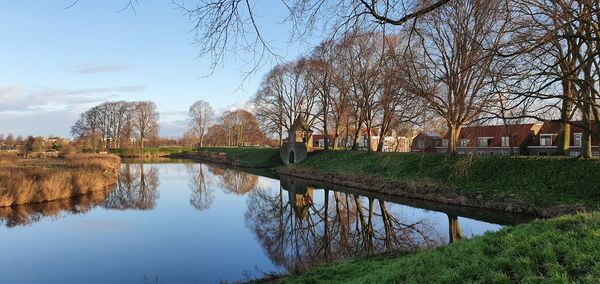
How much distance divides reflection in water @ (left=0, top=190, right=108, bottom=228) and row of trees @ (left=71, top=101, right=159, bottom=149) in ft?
184

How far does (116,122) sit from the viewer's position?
7381cm

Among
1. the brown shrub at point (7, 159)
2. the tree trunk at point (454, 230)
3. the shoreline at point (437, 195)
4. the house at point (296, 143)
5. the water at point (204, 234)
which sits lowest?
the water at point (204, 234)

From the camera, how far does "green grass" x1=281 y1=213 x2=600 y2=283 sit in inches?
156

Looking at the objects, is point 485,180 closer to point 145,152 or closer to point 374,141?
point 374,141

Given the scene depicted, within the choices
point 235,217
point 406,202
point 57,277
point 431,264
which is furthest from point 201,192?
point 431,264

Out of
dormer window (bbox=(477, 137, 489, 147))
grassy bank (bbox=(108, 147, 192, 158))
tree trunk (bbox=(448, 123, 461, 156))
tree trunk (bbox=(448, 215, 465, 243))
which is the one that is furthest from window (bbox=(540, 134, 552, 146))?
grassy bank (bbox=(108, 147, 192, 158))

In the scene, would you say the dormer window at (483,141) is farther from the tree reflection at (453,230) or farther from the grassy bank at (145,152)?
the grassy bank at (145,152)

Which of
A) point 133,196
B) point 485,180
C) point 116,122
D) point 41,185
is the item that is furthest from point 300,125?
point 116,122

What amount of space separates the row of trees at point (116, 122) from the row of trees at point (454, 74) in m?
34.6

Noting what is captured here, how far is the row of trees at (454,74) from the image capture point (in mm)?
5832

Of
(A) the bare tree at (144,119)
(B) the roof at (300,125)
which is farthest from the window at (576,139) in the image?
(A) the bare tree at (144,119)

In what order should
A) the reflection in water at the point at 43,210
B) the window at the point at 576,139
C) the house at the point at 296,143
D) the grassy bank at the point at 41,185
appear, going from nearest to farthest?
A: the reflection in water at the point at 43,210 < the grassy bank at the point at 41,185 < the window at the point at 576,139 < the house at the point at 296,143

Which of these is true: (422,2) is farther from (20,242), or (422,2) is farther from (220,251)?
(20,242)

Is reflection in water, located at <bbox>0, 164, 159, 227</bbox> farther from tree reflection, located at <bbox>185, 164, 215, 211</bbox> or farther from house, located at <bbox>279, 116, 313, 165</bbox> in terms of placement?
house, located at <bbox>279, 116, 313, 165</bbox>
